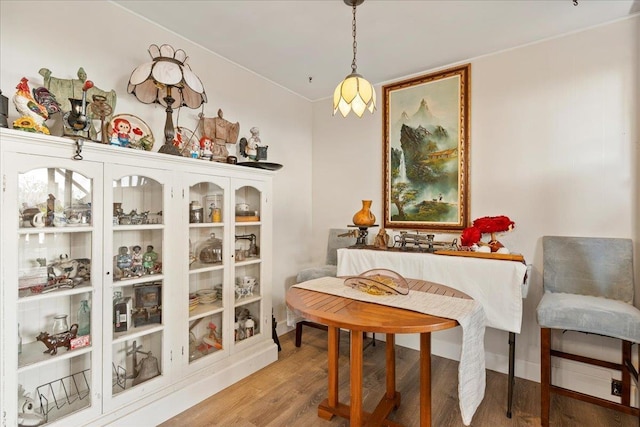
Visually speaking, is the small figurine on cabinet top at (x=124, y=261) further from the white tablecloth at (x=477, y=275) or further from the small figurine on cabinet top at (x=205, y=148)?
the white tablecloth at (x=477, y=275)

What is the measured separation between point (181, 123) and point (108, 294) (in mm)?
1373

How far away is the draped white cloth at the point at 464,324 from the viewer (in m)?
1.37

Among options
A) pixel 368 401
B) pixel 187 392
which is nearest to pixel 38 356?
pixel 187 392

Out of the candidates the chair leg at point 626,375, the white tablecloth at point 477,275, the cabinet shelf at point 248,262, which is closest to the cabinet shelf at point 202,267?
the cabinet shelf at point 248,262

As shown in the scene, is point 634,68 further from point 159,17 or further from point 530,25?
point 159,17

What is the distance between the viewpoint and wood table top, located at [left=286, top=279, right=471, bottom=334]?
126 cm

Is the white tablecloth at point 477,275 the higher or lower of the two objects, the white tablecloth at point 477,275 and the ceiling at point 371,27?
the lower

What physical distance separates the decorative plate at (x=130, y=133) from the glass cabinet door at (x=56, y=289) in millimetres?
260

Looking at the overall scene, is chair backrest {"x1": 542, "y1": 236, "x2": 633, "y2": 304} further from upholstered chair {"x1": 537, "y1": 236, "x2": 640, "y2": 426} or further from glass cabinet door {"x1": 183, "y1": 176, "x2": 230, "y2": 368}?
glass cabinet door {"x1": 183, "y1": 176, "x2": 230, "y2": 368}

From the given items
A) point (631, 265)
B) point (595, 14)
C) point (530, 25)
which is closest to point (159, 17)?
point (530, 25)

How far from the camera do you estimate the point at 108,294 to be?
169 cm

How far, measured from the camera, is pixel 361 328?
1268 millimetres

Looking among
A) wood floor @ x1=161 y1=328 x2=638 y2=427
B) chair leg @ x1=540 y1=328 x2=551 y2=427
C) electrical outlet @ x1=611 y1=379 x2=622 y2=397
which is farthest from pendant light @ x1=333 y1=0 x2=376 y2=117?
electrical outlet @ x1=611 y1=379 x2=622 y2=397

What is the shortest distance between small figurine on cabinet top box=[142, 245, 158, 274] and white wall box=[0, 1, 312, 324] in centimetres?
81
